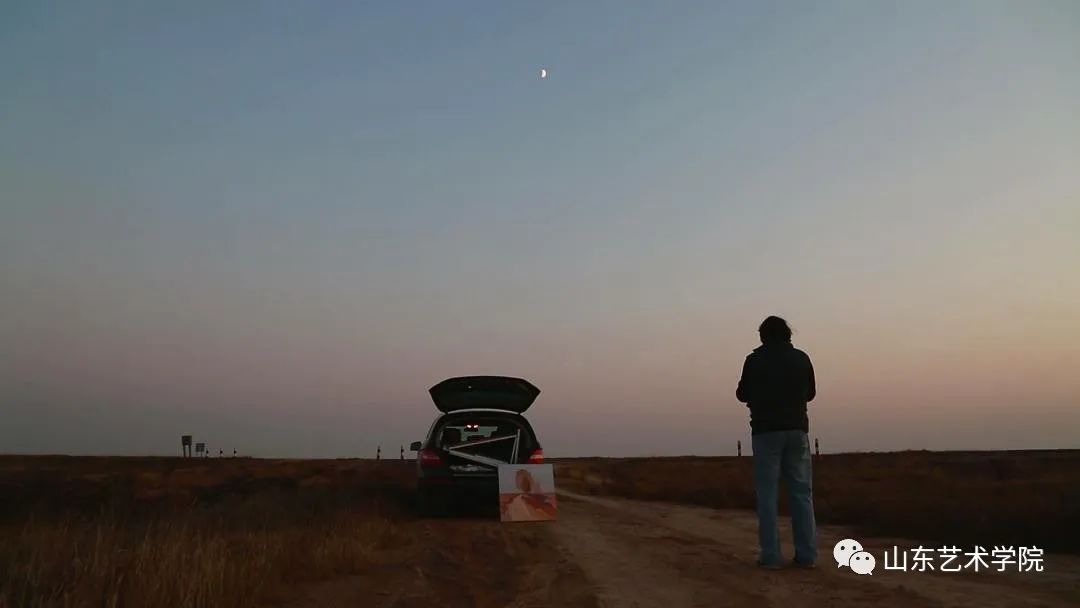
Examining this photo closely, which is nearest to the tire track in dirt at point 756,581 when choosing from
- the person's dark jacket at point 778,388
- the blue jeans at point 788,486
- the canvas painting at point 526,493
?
the blue jeans at point 788,486

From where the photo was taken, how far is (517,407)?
53.1ft

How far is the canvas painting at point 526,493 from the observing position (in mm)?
13289

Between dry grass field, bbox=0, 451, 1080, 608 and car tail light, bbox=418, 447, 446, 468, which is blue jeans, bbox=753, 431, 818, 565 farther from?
car tail light, bbox=418, 447, 446, 468

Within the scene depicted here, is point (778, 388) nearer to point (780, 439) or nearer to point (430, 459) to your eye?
point (780, 439)

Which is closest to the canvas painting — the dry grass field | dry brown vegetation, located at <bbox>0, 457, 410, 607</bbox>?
the dry grass field

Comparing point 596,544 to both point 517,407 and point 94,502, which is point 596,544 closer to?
point 517,407

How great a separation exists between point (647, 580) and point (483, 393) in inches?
338

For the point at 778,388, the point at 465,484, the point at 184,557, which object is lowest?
the point at 465,484

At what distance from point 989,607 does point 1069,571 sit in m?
2.57

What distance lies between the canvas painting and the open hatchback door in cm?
228

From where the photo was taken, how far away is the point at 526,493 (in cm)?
1348

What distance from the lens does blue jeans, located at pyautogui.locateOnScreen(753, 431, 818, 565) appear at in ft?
25.8

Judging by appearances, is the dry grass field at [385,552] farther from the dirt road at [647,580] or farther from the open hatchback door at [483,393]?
the open hatchback door at [483,393]

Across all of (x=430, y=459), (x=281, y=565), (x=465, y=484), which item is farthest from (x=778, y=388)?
(x=430, y=459)
